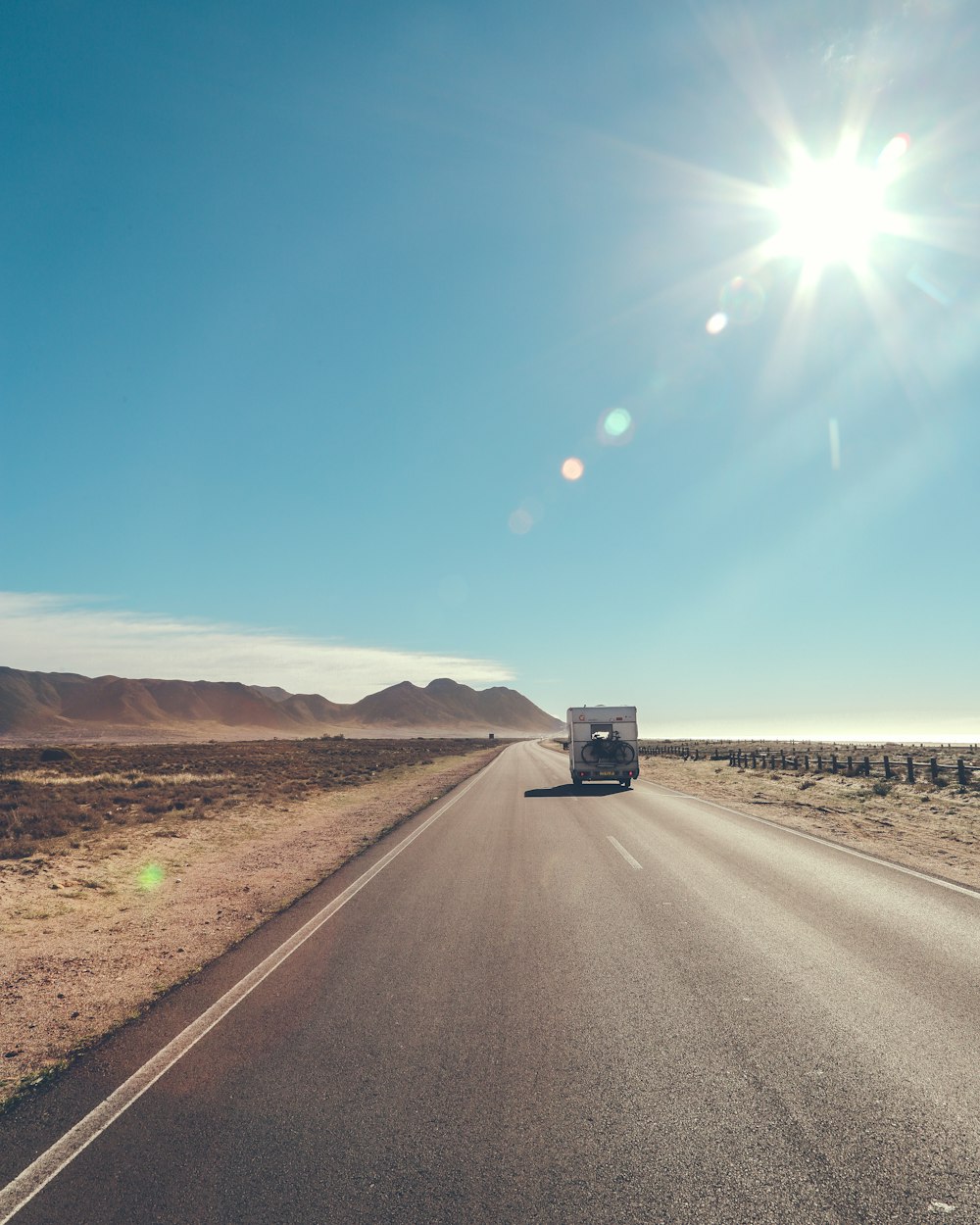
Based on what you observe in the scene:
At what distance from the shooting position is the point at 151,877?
11.8m

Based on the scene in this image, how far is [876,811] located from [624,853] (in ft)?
34.6

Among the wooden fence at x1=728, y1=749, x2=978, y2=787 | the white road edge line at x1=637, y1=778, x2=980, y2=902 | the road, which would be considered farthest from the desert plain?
the road

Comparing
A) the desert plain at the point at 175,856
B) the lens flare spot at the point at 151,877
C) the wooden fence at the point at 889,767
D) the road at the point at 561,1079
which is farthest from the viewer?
the wooden fence at the point at 889,767

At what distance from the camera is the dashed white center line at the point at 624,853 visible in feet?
35.0

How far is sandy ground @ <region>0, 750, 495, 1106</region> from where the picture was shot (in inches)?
220

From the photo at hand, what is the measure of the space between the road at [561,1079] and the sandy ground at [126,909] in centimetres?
60

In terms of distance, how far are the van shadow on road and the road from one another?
15.1 meters

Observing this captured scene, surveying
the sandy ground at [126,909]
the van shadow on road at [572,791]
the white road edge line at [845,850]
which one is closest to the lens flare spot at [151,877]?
the sandy ground at [126,909]

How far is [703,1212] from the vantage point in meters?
2.91

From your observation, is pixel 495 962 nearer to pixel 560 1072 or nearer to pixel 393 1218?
pixel 560 1072

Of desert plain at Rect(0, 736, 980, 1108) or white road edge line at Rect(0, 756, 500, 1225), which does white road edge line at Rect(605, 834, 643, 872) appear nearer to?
desert plain at Rect(0, 736, 980, 1108)

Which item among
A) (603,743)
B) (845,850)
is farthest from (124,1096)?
(603,743)

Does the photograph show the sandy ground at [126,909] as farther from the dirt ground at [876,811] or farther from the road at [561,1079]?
the dirt ground at [876,811]

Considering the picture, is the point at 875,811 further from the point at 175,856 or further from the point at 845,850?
the point at 175,856
